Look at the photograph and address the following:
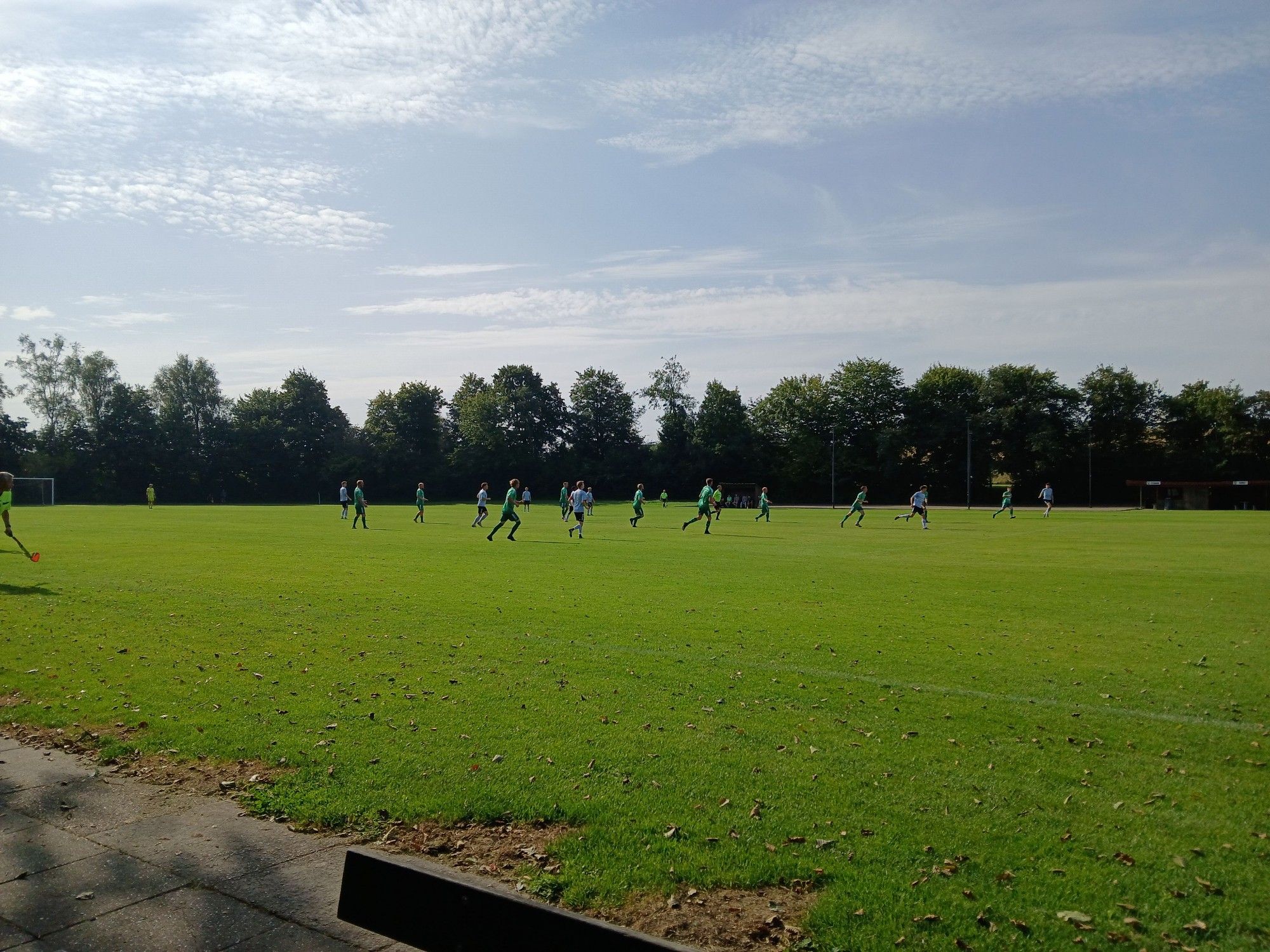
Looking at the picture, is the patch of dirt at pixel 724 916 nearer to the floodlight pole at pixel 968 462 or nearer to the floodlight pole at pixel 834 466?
the floodlight pole at pixel 968 462

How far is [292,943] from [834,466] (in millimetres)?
84397

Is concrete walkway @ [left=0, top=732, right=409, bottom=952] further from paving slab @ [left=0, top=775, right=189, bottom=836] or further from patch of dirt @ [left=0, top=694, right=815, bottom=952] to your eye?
patch of dirt @ [left=0, top=694, right=815, bottom=952]

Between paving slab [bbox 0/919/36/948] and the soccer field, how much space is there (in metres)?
1.54

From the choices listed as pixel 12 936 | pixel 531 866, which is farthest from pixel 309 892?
pixel 12 936

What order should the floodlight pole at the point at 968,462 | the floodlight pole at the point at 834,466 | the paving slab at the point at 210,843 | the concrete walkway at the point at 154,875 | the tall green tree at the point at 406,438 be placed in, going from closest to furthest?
the concrete walkway at the point at 154,875
the paving slab at the point at 210,843
the floodlight pole at the point at 968,462
the floodlight pole at the point at 834,466
the tall green tree at the point at 406,438

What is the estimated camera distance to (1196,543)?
93.4ft

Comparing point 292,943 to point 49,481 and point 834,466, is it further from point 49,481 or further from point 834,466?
point 49,481

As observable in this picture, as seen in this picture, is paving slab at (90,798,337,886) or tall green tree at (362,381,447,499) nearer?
paving slab at (90,798,337,886)

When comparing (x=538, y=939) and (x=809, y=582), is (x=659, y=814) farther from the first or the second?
(x=809, y=582)

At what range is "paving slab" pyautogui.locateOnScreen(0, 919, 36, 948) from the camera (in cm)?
386

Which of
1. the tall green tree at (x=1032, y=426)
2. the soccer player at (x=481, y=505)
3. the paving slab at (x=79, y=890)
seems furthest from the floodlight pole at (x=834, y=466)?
the paving slab at (x=79, y=890)

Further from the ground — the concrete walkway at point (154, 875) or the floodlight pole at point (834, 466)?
the floodlight pole at point (834, 466)

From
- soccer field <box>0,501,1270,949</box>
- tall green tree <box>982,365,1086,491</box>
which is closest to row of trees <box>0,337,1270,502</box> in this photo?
tall green tree <box>982,365,1086,491</box>

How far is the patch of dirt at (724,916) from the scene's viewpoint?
393cm
